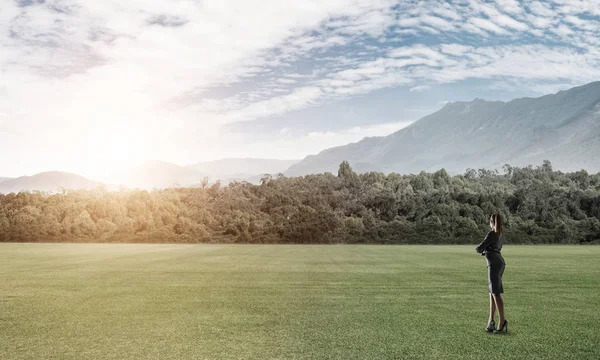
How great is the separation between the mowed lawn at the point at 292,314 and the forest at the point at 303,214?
1214 inches

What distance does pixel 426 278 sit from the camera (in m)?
18.7

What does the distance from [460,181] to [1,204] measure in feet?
150

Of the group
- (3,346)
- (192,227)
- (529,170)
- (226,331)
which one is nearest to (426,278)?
(226,331)

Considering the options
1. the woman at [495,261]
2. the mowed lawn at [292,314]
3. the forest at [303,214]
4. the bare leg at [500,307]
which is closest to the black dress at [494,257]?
the woman at [495,261]

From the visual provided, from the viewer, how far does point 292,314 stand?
1193 centimetres

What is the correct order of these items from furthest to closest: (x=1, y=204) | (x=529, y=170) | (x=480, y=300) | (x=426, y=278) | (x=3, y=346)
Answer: (x=529, y=170) < (x=1, y=204) < (x=426, y=278) < (x=480, y=300) < (x=3, y=346)

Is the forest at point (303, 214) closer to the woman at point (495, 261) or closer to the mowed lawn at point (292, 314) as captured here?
the mowed lawn at point (292, 314)

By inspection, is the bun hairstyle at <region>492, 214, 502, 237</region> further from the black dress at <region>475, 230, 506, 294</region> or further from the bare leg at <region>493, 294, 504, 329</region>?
the bare leg at <region>493, 294, 504, 329</region>

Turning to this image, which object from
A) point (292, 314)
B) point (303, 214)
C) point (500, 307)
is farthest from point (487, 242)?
point (303, 214)

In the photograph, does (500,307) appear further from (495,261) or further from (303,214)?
(303,214)

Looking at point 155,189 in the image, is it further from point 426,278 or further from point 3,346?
point 3,346

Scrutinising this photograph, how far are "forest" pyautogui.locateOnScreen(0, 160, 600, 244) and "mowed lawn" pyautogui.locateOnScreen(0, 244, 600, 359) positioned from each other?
3083 centimetres

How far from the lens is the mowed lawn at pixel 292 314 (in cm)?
878

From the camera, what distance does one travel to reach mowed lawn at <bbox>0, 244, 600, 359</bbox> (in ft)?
28.8
